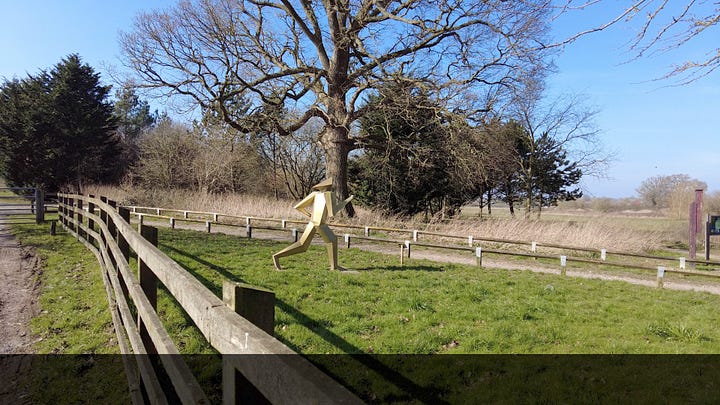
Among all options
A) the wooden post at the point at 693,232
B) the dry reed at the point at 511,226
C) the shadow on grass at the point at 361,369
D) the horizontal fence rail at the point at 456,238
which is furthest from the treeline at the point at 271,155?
the shadow on grass at the point at 361,369

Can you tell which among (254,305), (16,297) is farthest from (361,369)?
(16,297)

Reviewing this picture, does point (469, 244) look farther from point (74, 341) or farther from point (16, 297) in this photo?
point (16, 297)

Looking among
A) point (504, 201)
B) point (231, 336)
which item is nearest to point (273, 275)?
point (231, 336)

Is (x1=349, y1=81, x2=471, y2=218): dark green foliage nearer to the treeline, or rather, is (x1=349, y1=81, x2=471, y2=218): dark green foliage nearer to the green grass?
the treeline

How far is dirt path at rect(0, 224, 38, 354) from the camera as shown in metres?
4.94

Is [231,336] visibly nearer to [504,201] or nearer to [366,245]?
[366,245]

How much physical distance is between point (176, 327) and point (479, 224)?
52.1 feet

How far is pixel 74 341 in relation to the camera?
4.82 meters

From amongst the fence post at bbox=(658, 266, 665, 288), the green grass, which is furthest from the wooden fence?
the fence post at bbox=(658, 266, 665, 288)

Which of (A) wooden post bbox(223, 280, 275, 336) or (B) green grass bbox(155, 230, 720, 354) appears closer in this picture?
(A) wooden post bbox(223, 280, 275, 336)

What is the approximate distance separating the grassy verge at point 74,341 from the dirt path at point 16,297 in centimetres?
12

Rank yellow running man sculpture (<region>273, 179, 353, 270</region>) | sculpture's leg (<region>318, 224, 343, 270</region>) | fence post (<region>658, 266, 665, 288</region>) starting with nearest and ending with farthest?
fence post (<region>658, 266, 665, 288</region>) < yellow running man sculpture (<region>273, 179, 353, 270</region>) < sculpture's leg (<region>318, 224, 343, 270</region>)

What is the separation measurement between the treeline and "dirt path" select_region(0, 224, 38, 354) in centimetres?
1114

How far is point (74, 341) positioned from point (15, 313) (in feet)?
6.06
